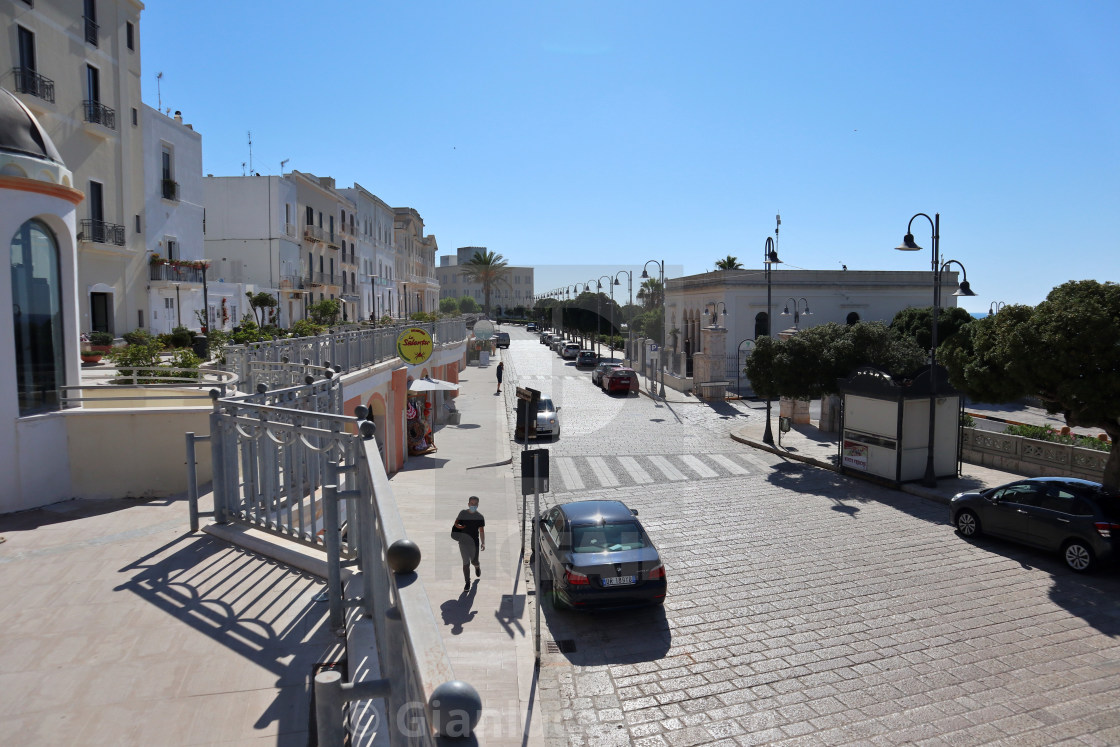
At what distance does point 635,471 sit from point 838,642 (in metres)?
10.8

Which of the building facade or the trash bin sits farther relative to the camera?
the trash bin

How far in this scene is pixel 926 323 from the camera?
3969 centimetres

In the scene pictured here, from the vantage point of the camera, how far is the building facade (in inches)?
899

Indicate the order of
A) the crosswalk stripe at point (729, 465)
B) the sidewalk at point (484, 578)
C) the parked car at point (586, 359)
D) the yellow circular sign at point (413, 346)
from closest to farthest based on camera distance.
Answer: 1. the sidewalk at point (484, 578)
2. the crosswalk stripe at point (729, 465)
3. the yellow circular sign at point (413, 346)
4. the parked car at point (586, 359)

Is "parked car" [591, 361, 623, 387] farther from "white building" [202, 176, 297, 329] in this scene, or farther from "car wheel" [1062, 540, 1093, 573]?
"car wheel" [1062, 540, 1093, 573]

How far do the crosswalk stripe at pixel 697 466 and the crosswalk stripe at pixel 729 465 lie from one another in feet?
1.68

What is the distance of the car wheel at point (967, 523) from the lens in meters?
13.0

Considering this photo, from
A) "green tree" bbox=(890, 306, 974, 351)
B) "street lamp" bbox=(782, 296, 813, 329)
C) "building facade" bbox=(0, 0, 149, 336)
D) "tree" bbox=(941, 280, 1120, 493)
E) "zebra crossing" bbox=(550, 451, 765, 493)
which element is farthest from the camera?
"street lamp" bbox=(782, 296, 813, 329)

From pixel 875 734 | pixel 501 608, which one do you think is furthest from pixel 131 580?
pixel 875 734

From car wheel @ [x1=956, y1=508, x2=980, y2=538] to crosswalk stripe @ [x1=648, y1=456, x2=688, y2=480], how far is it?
687 centimetres

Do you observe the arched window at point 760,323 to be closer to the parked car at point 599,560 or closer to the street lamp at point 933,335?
the street lamp at point 933,335

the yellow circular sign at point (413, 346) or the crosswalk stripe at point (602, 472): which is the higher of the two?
the yellow circular sign at point (413, 346)

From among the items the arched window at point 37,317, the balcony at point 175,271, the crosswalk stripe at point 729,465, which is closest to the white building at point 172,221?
the balcony at point 175,271

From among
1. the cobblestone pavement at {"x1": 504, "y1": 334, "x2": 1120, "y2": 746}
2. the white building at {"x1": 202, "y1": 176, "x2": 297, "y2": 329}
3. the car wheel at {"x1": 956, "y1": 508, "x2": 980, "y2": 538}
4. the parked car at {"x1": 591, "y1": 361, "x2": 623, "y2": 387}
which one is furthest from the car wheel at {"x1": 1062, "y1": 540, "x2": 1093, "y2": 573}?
the white building at {"x1": 202, "y1": 176, "x2": 297, "y2": 329}
